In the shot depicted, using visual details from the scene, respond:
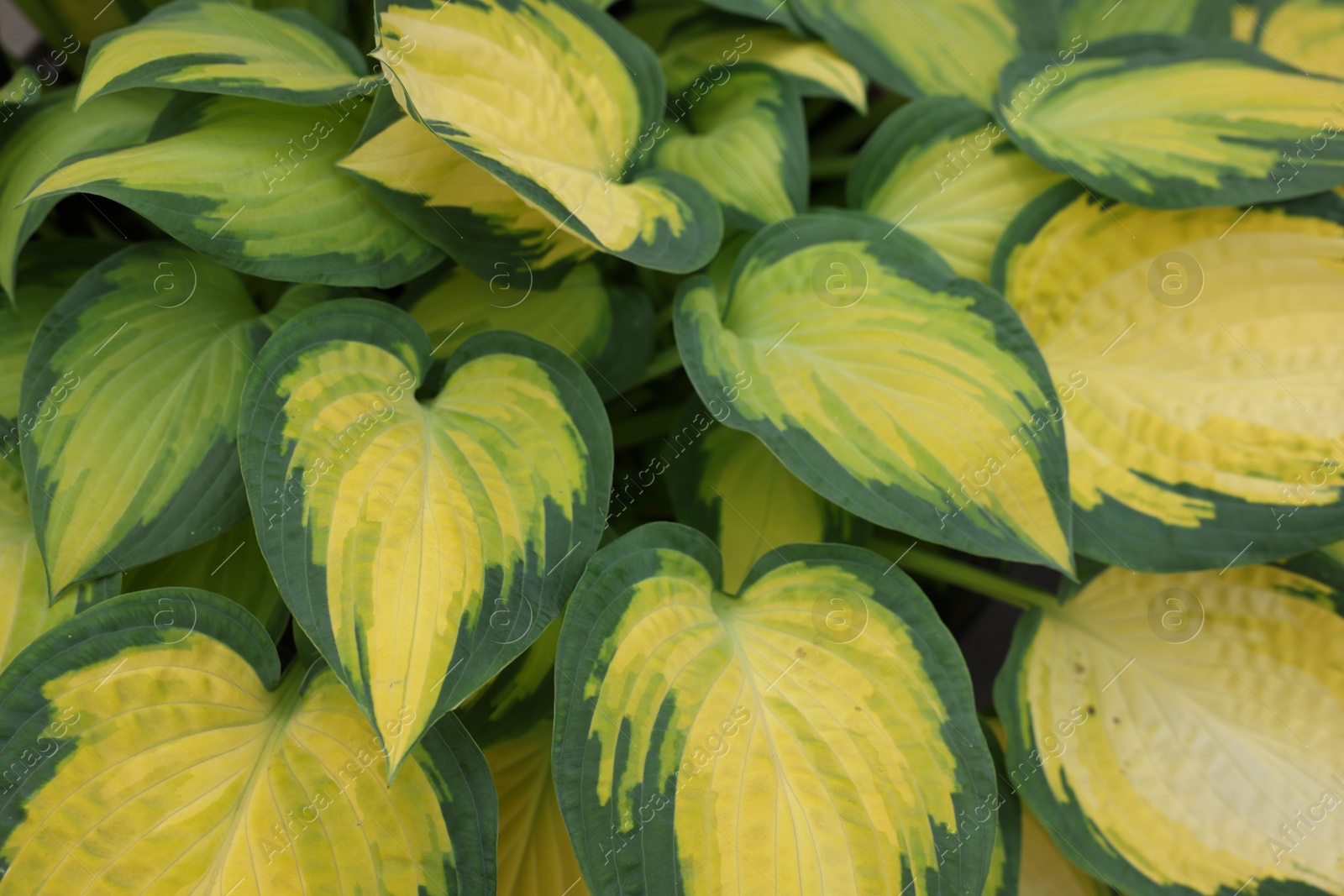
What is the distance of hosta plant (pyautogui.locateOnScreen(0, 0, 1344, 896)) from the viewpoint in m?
0.55

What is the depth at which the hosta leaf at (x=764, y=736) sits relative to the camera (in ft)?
1.78

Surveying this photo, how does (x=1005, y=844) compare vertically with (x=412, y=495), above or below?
below

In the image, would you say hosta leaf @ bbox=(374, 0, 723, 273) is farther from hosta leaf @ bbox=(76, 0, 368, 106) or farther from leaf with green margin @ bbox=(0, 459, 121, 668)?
leaf with green margin @ bbox=(0, 459, 121, 668)

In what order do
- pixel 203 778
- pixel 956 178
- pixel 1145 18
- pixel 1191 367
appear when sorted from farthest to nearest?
pixel 1145 18
pixel 956 178
pixel 1191 367
pixel 203 778

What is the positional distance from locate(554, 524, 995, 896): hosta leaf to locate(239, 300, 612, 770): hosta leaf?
0.06 m

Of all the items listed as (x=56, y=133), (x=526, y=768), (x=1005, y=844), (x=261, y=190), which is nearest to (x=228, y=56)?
(x=261, y=190)

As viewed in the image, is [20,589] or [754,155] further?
[754,155]

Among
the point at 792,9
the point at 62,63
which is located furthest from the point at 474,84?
the point at 62,63

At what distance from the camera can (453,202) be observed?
0.69m

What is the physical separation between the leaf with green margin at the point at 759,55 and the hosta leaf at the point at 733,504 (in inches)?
15.6

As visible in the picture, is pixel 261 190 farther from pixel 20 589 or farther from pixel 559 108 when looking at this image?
pixel 20 589

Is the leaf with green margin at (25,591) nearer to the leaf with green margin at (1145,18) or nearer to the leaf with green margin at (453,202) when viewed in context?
the leaf with green margin at (453,202)

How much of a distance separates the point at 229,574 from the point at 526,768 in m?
0.31

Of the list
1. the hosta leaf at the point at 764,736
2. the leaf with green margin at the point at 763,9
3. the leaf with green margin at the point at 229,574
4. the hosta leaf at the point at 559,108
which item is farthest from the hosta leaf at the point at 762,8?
the leaf with green margin at the point at 229,574
